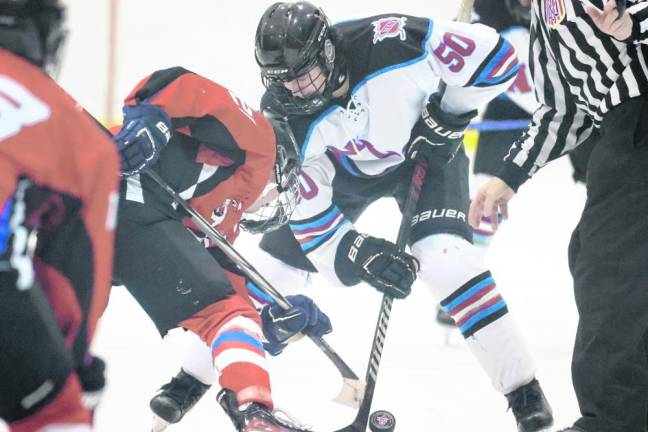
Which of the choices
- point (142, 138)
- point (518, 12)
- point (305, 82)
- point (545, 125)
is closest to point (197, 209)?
point (142, 138)

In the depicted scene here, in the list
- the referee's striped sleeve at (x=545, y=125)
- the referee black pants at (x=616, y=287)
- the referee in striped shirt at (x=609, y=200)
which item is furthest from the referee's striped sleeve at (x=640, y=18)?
the referee's striped sleeve at (x=545, y=125)

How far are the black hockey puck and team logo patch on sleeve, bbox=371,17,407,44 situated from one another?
2.98ft

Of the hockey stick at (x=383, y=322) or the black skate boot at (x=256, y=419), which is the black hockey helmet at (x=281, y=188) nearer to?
the hockey stick at (x=383, y=322)

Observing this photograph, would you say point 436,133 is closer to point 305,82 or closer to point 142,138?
point 305,82

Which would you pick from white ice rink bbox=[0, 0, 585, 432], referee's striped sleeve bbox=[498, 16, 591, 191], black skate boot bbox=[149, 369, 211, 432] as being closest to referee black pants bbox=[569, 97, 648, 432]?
referee's striped sleeve bbox=[498, 16, 591, 191]

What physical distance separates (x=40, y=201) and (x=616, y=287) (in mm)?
805

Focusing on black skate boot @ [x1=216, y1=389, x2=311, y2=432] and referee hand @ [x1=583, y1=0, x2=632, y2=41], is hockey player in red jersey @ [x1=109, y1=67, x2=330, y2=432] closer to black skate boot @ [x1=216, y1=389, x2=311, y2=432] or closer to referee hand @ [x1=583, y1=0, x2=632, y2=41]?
black skate boot @ [x1=216, y1=389, x2=311, y2=432]

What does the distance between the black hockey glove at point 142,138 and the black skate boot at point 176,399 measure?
63cm

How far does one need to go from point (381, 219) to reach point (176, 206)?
103 inches

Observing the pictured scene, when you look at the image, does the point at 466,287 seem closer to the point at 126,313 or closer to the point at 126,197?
the point at 126,197

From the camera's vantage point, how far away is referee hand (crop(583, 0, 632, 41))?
1567 millimetres

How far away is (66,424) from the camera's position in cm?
132

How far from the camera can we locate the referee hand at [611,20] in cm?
157

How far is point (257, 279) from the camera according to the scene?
2375 millimetres
